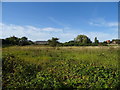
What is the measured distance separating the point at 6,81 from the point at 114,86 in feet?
7.66

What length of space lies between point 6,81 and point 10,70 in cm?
62

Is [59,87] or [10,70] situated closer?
[59,87]

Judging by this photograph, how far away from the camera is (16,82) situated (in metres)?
2.46

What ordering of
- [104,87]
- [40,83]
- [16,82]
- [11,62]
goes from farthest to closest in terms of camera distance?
[11,62] < [16,82] < [40,83] < [104,87]

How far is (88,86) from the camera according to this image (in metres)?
2.23

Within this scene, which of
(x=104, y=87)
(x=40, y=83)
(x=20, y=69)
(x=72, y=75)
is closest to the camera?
(x=104, y=87)

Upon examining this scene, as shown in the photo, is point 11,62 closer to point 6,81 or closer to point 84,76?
point 6,81

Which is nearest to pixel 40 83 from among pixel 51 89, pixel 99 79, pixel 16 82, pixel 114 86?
pixel 51 89

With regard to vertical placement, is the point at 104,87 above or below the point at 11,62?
below

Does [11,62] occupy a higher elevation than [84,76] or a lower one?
higher

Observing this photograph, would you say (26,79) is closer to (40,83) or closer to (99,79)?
(40,83)

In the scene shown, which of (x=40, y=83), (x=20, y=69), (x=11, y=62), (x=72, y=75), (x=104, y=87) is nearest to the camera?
(x=104, y=87)

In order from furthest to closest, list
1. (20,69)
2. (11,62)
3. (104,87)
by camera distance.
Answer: (11,62), (20,69), (104,87)

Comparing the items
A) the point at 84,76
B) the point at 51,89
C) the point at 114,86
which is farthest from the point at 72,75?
the point at 114,86
